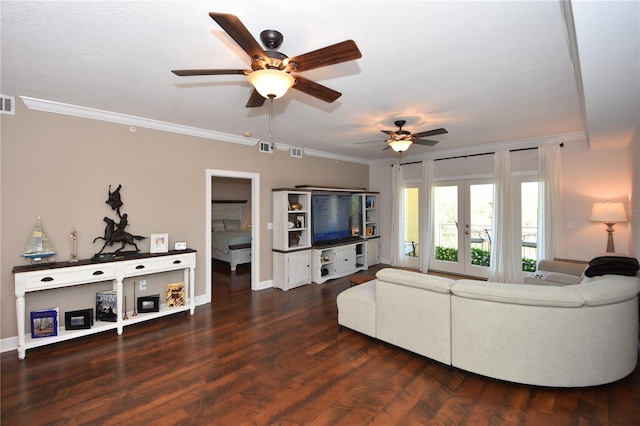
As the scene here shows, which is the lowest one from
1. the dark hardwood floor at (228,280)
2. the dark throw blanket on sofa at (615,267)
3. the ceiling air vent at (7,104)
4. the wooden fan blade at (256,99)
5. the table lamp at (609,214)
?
the dark hardwood floor at (228,280)

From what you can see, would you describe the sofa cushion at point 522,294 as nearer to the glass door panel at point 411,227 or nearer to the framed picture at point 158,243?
the framed picture at point 158,243

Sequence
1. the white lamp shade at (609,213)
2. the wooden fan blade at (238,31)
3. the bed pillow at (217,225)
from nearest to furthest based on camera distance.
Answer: the wooden fan blade at (238,31)
the white lamp shade at (609,213)
the bed pillow at (217,225)

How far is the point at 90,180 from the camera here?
3662mm

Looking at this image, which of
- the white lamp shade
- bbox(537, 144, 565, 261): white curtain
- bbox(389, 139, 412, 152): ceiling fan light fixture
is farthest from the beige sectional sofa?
bbox(537, 144, 565, 261): white curtain

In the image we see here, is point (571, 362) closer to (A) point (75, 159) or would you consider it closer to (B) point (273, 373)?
(B) point (273, 373)

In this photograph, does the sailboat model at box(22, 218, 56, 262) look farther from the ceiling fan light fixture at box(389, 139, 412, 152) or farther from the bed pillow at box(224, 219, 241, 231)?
the bed pillow at box(224, 219, 241, 231)

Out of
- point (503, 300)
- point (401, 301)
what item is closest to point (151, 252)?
point (401, 301)

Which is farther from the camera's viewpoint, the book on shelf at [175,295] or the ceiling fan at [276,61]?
the book on shelf at [175,295]

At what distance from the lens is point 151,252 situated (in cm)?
398

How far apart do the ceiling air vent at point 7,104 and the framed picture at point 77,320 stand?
7.30 ft

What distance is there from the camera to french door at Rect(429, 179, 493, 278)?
234 inches

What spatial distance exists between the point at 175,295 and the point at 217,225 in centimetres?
472

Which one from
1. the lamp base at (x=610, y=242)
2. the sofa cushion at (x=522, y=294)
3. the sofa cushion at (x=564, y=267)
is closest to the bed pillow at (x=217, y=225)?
the sofa cushion at (x=522, y=294)

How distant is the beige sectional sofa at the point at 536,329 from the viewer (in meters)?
2.30
